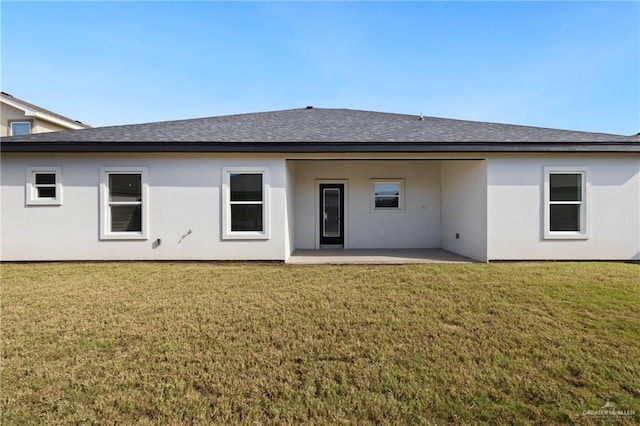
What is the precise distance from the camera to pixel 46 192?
26.3 feet

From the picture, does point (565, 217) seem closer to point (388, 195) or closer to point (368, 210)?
point (388, 195)

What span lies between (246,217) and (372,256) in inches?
148

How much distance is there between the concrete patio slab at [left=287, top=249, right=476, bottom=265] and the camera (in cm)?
805

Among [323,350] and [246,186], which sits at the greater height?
[246,186]

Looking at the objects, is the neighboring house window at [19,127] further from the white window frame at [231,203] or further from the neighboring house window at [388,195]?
the neighboring house window at [388,195]

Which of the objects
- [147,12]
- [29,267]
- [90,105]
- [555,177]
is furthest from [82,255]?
[90,105]

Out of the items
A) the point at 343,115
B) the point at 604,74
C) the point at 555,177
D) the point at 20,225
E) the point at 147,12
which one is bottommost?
the point at 20,225

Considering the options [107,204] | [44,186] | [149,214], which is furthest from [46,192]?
[149,214]

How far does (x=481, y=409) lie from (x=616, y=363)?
1919 mm

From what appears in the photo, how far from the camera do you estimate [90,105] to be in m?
18.0

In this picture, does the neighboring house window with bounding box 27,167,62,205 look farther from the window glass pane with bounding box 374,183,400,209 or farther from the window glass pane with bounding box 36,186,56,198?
the window glass pane with bounding box 374,183,400,209

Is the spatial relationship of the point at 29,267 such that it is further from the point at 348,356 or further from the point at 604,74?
the point at 604,74

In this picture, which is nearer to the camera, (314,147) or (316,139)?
(314,147)

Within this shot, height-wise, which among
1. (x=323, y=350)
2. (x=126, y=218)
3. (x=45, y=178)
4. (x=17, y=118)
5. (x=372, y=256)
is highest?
(x=17, y=118)
